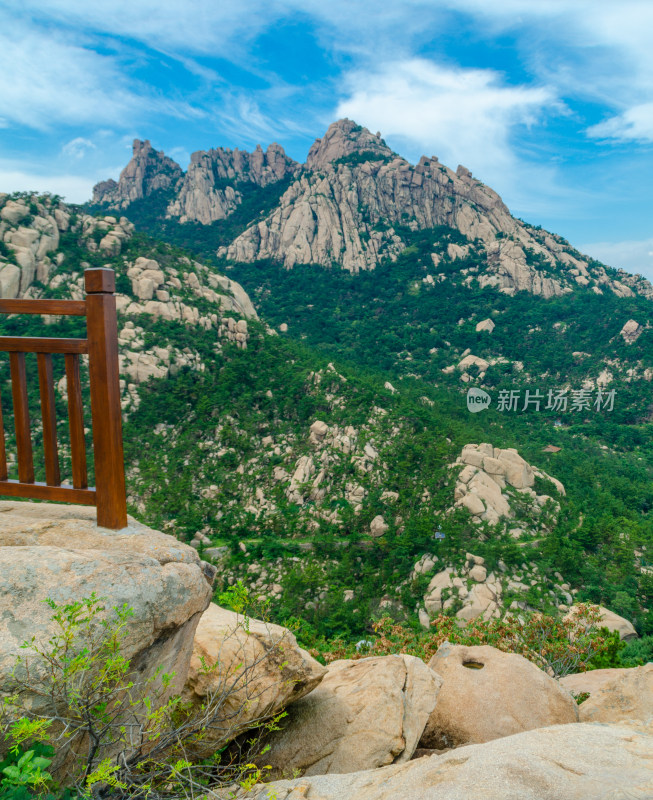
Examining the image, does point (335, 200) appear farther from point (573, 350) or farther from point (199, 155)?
point (573, 350)

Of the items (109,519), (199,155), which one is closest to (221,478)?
(109,519)

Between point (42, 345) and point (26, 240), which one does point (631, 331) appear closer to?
point (26, 240)

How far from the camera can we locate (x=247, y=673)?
366cm

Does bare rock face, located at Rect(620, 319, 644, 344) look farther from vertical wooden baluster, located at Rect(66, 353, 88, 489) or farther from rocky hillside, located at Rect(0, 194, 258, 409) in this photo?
vertical wooden baluster, located at Rect(66, 353, 88, 489)

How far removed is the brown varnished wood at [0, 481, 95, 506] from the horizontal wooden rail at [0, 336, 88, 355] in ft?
3.16

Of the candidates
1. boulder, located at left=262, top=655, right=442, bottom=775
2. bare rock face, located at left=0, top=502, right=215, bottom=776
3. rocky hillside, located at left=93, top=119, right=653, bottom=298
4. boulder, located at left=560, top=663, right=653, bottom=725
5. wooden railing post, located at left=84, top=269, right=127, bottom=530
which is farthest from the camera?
rocky hillside, located at left=93, top=119, right=653, bottom=298

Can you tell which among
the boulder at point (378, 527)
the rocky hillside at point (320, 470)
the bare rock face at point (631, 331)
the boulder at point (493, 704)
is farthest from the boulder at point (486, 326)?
the boulder at point (493, 704)

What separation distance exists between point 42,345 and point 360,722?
421cm

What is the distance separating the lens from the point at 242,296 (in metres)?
32.0

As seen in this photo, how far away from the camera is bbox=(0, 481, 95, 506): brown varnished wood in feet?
10.2

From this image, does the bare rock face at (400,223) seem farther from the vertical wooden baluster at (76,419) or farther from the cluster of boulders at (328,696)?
the vertical wooden baluster at (76,419)

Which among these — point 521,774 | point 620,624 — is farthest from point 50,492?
point 620,624

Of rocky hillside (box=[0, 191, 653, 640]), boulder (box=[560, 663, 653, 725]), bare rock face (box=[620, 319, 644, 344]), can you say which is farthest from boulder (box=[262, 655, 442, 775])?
bare rock face (box=[620, 319, 644, 344])

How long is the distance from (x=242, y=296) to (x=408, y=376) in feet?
46.2
